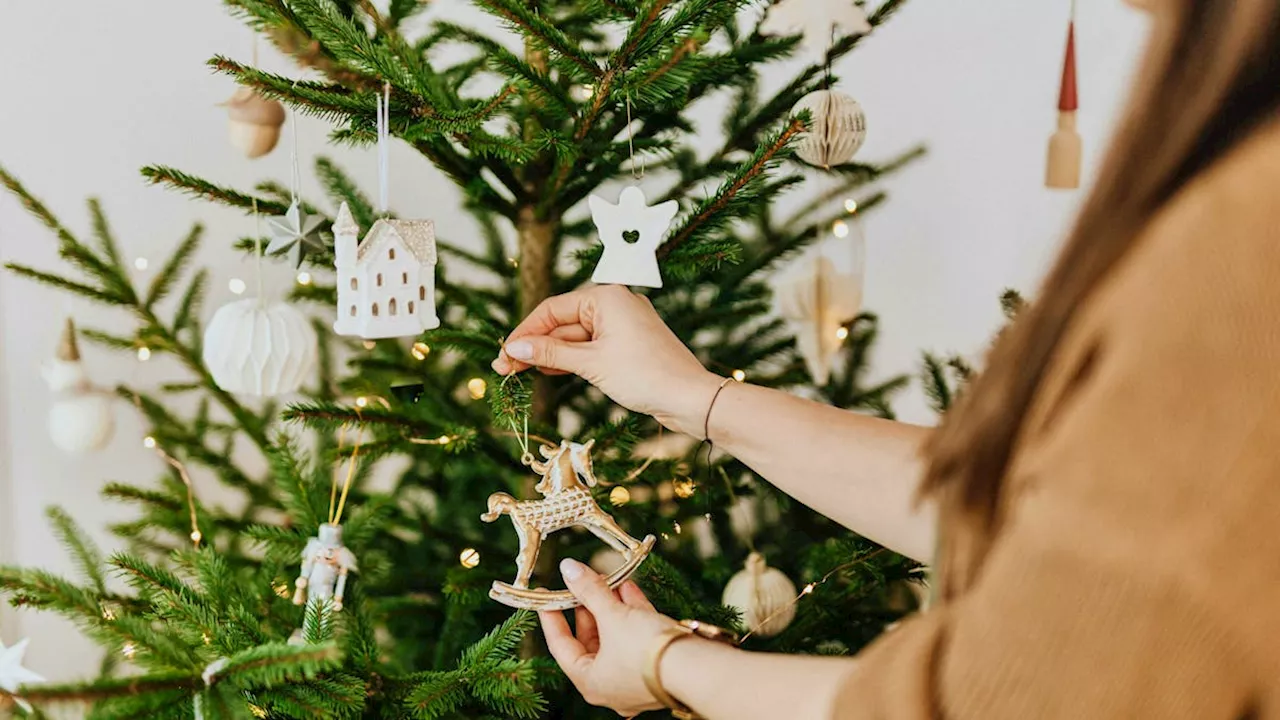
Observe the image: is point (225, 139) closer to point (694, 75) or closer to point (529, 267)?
point (529, 267)

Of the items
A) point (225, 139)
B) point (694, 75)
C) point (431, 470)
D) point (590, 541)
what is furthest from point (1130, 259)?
point (225, 139)

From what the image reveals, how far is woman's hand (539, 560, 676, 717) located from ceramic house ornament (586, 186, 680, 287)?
215 mm

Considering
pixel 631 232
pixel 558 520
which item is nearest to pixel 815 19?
pixel 631 232

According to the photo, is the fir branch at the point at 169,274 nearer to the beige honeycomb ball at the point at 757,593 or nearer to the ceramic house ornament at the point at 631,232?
the ceramic house ornament at the point at 631,232

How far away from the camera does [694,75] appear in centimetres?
72

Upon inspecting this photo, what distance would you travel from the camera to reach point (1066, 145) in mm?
965

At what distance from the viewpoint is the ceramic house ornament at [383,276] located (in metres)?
0.71

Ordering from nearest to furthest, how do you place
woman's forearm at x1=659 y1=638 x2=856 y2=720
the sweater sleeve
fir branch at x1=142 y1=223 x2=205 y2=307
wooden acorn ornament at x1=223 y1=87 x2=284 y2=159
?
the sweater sleeve
woman's forearm at x1=659 y1=638 x2=856 y2=720
wooden acorn ornament at x1=223 y1=87 x2=284 y2=159
fir branch at x1=142 y1=223 x2=205 y2=307

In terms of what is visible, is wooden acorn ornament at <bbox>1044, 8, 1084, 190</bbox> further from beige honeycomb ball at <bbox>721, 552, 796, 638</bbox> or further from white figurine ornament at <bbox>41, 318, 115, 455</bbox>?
white figurine ornament at <bbox>41, 318, 115, 455</bbox>

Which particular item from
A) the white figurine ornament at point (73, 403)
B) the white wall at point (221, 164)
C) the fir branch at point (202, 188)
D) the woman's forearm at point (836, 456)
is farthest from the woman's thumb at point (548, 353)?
the white figurine ornament at point (73, 403)

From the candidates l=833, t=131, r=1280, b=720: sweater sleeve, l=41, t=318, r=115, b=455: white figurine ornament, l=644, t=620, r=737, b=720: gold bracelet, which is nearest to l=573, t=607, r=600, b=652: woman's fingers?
l=644, t=620, r=737, b=720: gold bracelet

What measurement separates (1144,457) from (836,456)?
36cm

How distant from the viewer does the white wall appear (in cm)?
118

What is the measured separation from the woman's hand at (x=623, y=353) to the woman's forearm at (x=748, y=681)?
0.71ft
